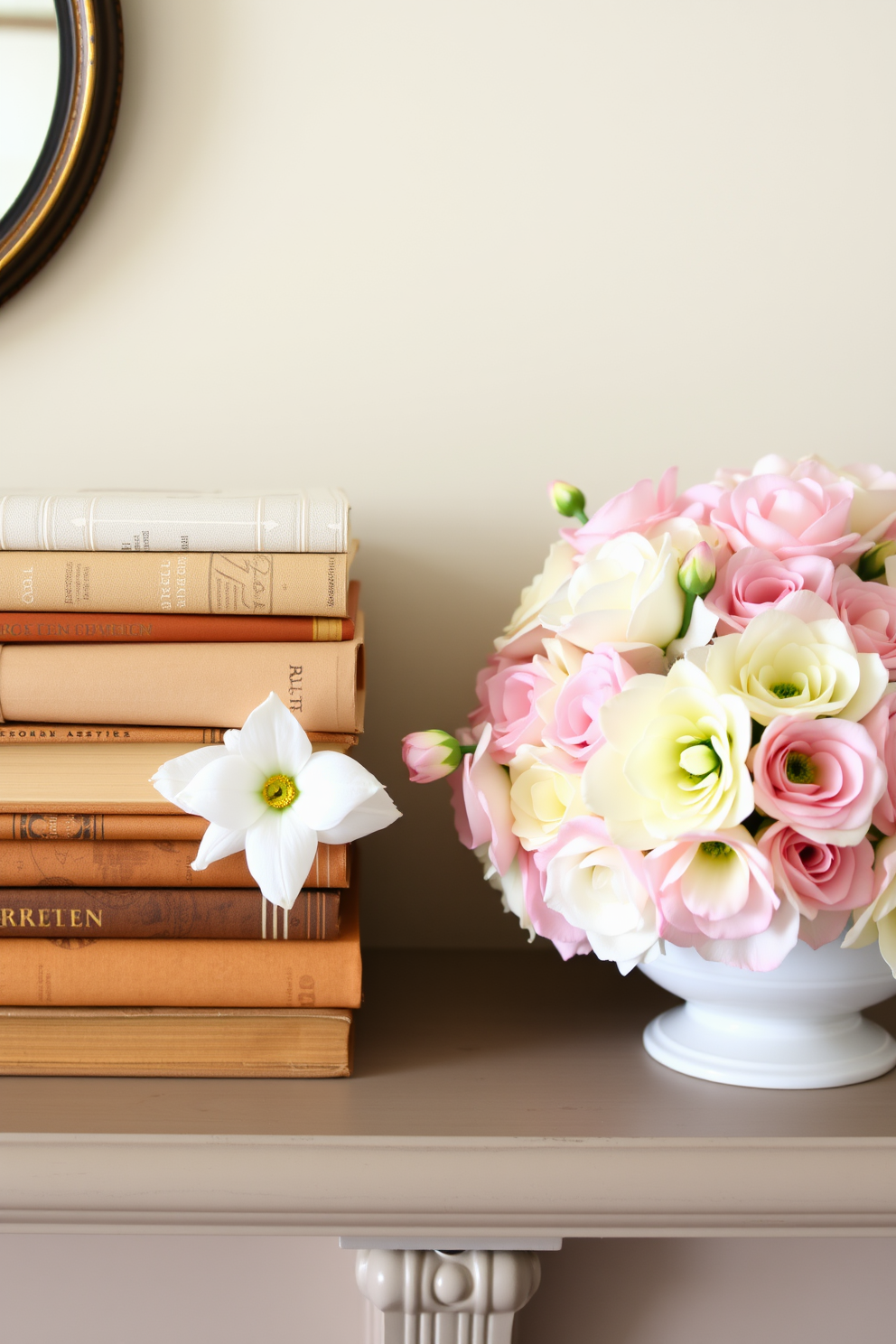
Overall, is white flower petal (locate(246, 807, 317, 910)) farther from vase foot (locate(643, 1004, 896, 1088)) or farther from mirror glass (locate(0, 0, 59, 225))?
mirror glass (locate(0, 0, 59, 225))

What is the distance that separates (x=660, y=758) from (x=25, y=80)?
2.30 feet

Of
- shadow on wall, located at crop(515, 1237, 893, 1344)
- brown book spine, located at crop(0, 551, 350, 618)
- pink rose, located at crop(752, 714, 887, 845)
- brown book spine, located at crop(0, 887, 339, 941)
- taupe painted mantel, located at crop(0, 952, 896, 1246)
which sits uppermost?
brown book spine, located at crop(0, 551, 350, 618)

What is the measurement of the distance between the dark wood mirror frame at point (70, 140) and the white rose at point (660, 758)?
0.59 meters

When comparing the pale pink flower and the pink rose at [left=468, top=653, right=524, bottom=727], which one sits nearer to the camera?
the pale pink flower

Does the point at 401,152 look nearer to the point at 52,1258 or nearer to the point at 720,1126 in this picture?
the point at 720,1126

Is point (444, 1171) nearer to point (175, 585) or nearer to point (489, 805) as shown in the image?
point (489, 805)

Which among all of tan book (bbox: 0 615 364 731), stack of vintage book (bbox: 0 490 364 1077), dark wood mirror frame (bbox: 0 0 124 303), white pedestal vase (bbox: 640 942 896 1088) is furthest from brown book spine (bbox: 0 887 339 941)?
dark wood mirror frame (bbox: 0 0 124 303)

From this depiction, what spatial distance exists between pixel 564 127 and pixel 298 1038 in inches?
27.9

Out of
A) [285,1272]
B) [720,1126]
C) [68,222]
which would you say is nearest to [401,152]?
[68,222]

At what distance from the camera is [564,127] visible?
790 millimetres

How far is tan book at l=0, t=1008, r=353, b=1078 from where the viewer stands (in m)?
0.57

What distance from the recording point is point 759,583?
0.53m

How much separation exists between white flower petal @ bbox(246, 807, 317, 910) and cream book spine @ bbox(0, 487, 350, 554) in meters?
0.16

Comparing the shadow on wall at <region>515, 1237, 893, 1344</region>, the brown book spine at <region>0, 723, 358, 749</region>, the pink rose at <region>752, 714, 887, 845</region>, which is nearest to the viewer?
the pink rose at <region>752, 714, 887, 845</region>
